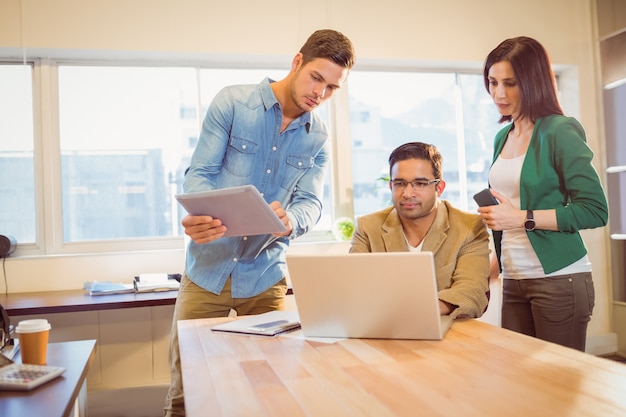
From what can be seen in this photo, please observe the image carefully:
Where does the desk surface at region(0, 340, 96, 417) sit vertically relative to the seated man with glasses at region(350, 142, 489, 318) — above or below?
below

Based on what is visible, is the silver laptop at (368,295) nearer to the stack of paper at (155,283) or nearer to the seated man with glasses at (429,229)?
the seated man with glasses at (429,229)

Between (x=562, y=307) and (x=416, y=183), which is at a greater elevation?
(x=416, y=183)

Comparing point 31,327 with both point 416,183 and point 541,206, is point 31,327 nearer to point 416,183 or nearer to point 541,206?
point 416,183

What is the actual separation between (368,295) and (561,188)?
0.81 meters

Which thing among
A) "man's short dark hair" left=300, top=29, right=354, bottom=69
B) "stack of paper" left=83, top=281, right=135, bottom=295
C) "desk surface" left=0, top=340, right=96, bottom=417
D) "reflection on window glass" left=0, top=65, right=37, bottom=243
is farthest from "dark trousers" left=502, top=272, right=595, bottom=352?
"reflection on window glass" left=0, top=65, right=37, bottom=243

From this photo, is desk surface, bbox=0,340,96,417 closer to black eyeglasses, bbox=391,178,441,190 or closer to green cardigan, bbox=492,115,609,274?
black eyeglasses, bbox=391,178,441,190

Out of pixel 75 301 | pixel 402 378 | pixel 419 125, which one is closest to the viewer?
pixel 402 378

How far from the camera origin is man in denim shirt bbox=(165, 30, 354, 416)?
192 centimetres

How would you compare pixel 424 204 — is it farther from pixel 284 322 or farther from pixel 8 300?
pixel 8 300

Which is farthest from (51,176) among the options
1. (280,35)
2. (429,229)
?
(429,229)

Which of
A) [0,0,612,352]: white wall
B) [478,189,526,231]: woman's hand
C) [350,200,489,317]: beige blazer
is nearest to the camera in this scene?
[350,200,489,317]: beige blazer

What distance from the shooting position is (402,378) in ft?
3.65

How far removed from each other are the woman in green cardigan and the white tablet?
27.5 inches

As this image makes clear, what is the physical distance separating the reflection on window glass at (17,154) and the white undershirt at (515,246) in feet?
8.86
